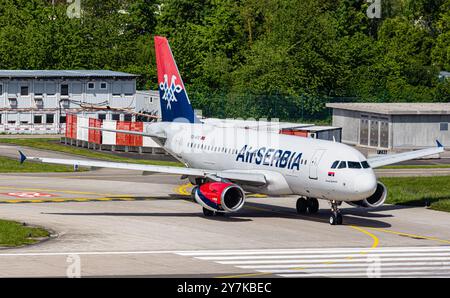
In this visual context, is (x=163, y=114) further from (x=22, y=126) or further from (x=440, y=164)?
(x=22, y=126)

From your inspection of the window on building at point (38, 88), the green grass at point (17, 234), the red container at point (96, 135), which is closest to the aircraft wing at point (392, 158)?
the green grass at point (17, 234)

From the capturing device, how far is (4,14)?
180 m

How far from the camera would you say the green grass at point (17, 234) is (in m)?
42.1

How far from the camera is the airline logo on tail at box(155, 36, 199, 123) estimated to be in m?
63.2

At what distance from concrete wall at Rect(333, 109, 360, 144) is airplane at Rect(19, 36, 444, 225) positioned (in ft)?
182

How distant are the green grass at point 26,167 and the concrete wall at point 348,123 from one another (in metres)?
45.3

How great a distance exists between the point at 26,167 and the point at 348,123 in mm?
50217

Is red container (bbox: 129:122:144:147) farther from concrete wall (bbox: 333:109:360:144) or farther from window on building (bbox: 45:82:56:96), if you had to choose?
concrete wall (bbox: 333:109:360:144)

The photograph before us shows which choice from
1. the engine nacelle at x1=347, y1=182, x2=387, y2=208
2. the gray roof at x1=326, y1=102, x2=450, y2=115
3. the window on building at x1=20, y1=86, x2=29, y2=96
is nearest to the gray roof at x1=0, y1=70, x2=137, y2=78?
the window on building at x1=20, y1=86, x2=29, y2=96

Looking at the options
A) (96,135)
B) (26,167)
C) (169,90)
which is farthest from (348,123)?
(169,90)

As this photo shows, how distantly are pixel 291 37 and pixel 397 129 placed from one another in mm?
45559

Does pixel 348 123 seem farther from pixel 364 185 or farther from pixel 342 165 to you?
pixel 364 185

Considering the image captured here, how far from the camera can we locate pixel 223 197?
50.6 metres

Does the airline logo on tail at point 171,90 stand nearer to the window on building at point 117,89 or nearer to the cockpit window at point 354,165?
the cockpit window at point 354,165
